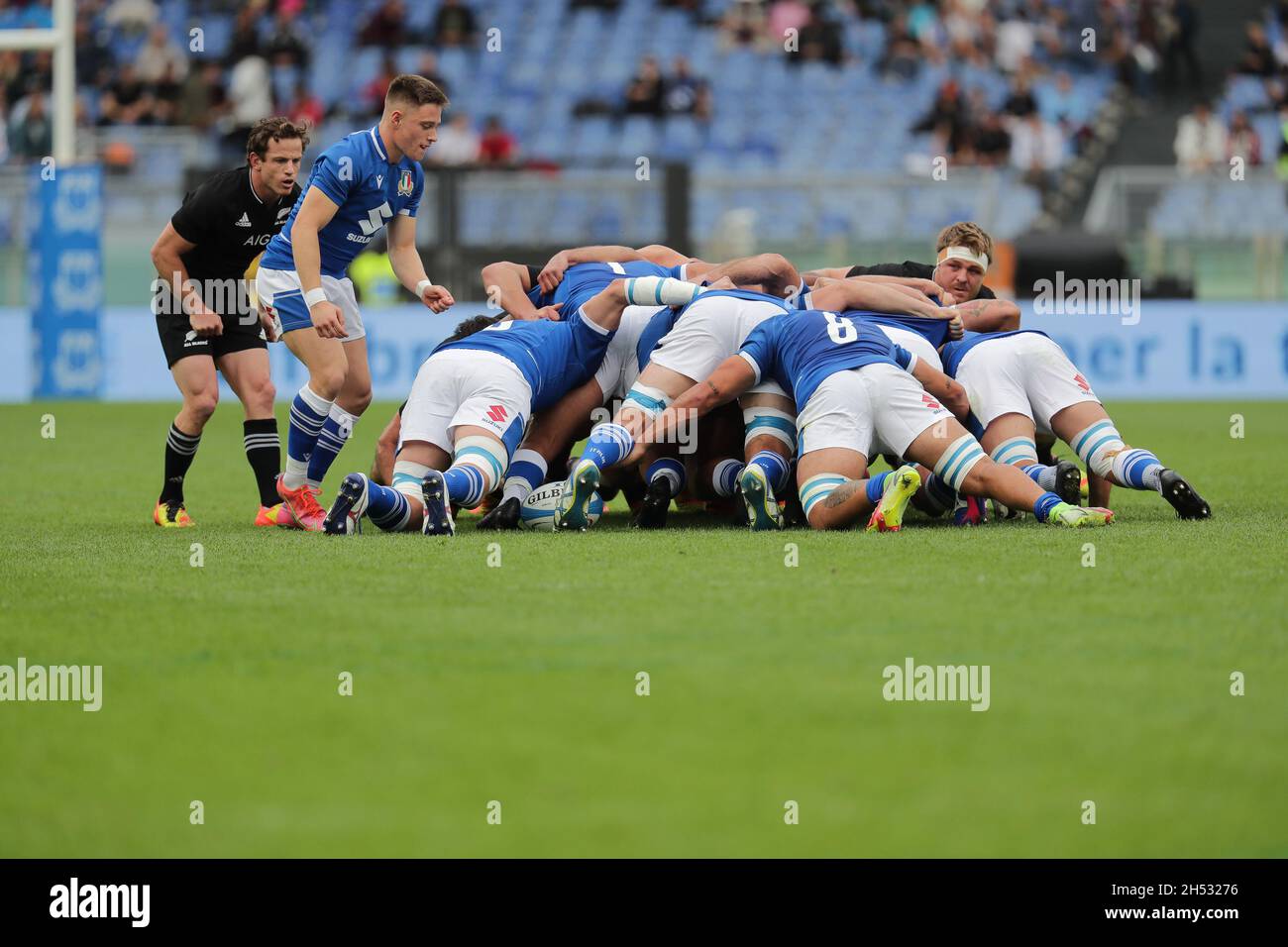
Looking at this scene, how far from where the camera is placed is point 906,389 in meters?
7.67

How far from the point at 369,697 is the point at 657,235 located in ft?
50.7

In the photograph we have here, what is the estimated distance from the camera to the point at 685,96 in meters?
24.4

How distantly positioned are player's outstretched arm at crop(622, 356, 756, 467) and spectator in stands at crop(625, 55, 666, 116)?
1706 cm

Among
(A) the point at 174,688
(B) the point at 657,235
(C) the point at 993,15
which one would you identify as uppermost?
(C) the point at 993,15

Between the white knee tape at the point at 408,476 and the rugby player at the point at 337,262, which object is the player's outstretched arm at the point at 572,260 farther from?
the white knee tape at the point at 408,476

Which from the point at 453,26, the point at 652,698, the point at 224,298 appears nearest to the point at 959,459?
the point at 652,698

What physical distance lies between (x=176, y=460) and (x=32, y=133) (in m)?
13.1

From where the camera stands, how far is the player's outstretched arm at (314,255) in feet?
25.9

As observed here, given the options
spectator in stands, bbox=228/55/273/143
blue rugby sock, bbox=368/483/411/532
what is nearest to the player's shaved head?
blue rugby sock, bbox=368/483/411/532

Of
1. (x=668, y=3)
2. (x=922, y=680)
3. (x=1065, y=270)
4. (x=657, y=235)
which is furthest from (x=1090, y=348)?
(x=922, y=680)

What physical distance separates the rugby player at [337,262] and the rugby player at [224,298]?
0.15 metres

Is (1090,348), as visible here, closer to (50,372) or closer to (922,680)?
(50,372)

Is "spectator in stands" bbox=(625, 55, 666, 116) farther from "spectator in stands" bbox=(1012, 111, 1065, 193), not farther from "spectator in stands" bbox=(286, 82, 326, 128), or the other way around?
Answer: "spectator in stands" bbox=(1012, 111, 1065, 193)

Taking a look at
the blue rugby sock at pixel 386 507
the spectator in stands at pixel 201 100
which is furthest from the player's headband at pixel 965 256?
the spectator in stands at pixel 201 100
